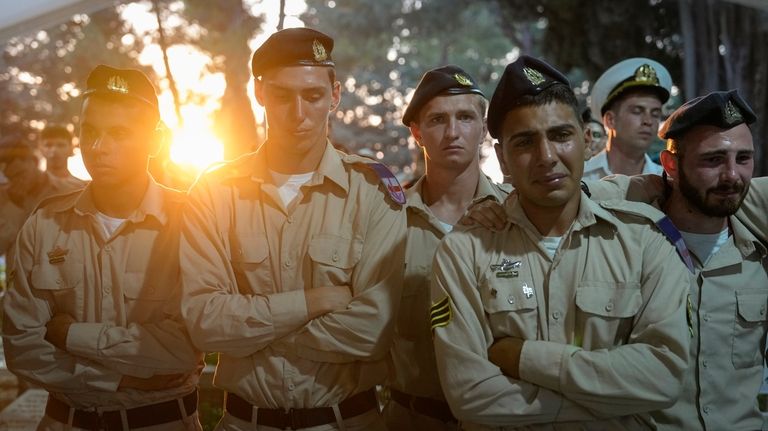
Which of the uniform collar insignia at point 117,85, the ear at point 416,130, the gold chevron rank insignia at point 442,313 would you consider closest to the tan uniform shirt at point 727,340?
the gold chevron rank insignia at point 442,313

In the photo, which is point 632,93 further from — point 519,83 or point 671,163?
point 519,83

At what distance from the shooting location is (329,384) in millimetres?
2711

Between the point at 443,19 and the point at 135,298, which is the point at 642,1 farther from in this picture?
the point at 135,298

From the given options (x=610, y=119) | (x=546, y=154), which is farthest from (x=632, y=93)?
(x=546, y=154)

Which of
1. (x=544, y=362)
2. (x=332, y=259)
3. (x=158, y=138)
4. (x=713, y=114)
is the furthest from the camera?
(x=158, y=138)

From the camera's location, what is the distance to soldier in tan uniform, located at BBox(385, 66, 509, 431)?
306cm

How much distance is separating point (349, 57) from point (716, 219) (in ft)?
60.6

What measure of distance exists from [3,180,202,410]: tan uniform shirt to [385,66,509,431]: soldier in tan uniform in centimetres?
85

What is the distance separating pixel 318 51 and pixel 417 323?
1.16 meters

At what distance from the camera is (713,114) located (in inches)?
103

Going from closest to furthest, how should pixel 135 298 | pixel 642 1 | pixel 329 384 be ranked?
pixel 329 384
pixel 135 298
pixel 642 1

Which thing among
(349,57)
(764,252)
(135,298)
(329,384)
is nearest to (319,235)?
(329,384)

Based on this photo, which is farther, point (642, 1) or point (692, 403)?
point (642, 1)

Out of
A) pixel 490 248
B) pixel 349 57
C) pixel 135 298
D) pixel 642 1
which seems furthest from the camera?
pixel 349 57
